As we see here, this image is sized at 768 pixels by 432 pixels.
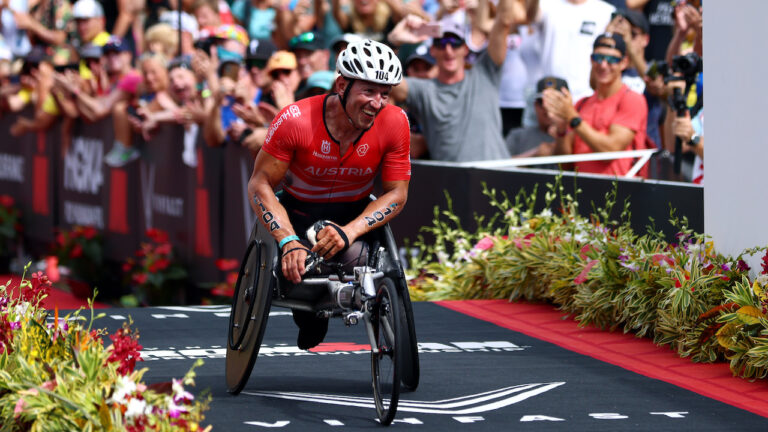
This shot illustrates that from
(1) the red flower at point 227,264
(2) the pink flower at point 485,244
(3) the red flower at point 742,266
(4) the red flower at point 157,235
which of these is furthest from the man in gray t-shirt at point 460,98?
(3) the red flower at point 742,266

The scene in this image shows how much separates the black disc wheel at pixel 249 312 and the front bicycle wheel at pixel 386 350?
59 centimetres

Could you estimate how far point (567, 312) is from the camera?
9.45 meters

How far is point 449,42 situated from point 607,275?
357 cm

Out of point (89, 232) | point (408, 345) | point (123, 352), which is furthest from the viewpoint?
point (89, 232)

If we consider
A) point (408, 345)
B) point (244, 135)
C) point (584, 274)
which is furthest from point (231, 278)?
point (408, 345)

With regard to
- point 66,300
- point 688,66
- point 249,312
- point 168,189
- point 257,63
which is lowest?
point 66,300

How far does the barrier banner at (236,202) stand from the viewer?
13422mm

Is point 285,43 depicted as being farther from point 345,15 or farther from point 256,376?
point 256,376

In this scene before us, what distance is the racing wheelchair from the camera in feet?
19.9

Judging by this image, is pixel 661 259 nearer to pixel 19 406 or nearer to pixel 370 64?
pixel 370 64

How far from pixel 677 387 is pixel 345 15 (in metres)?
7.76

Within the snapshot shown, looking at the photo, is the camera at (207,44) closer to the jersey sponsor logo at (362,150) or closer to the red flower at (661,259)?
the red flower at (661,259)

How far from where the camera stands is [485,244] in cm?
1073

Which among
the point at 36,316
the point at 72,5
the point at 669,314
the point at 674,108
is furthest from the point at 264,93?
the point at 72,5
